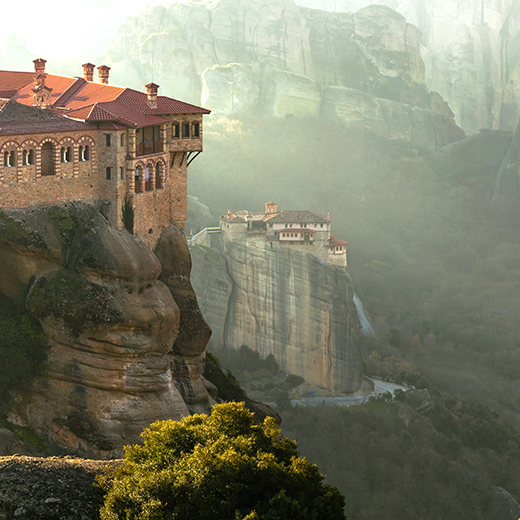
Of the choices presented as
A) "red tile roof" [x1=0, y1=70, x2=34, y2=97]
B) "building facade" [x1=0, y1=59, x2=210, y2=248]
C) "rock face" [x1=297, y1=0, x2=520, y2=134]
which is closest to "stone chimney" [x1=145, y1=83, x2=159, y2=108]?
"building facade" [x1=0, y1=59, x2=210, y2=248]

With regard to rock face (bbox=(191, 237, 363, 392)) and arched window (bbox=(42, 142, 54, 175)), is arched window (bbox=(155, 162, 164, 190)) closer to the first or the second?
arched window (bbox=(42, 142, 54, 175))

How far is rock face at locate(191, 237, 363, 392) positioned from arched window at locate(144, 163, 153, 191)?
44.6m

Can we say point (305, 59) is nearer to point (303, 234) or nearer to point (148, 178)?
point (303, 234)

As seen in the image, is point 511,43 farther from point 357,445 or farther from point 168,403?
point 168,403

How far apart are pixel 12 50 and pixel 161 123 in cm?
13994

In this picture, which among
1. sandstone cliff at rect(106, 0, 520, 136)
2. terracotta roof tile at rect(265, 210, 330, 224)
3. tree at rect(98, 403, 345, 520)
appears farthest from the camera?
sandstone cliff at rect(106, 0, 520, 136)

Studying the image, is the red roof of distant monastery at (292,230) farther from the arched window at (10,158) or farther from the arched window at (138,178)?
the arched window at (10,158)

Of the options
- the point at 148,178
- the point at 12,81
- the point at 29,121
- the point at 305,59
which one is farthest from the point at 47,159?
the point at 305,59

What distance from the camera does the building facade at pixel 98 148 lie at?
38875 mm

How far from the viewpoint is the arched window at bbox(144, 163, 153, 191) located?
142ft

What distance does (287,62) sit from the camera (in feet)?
522

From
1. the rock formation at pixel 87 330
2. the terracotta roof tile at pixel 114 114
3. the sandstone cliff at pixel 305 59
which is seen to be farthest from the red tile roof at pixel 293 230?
the sandstone cliff at pixel 305 59

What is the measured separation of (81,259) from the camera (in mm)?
39594

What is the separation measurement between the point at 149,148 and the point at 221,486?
68.0 feet
